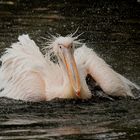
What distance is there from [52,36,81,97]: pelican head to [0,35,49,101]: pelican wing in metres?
0.33

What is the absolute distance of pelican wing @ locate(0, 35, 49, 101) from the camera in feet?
31.9

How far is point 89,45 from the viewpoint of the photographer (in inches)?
523

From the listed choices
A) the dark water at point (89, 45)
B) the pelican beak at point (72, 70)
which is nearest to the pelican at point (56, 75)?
the pelican beak at point (72, 70)

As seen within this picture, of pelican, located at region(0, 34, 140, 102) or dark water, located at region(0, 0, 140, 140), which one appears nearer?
dark water, located at region(0, 0, 140, 140)

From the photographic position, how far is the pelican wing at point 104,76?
9.80 m

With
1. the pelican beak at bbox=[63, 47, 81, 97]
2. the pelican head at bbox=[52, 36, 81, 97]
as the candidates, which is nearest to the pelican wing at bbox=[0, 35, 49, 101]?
the pelican head at bbox=[52, 36, 81, 97]

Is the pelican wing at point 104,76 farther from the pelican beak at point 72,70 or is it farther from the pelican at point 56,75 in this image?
the pelican beak at point 72,70

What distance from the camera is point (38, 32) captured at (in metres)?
14.0

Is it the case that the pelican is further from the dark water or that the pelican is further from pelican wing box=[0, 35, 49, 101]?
the dark water

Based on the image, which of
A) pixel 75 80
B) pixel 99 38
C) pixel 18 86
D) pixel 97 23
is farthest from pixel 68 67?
pixel 97 23

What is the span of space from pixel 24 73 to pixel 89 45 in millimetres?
3504

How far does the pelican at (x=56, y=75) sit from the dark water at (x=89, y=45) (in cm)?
18

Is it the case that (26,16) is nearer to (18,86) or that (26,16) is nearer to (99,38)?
(99,38)

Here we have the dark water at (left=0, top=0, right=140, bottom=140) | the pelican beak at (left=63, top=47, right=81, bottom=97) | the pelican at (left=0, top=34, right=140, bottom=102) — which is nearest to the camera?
the dark water at (left=0, top=0, right=140, bottom=140)
